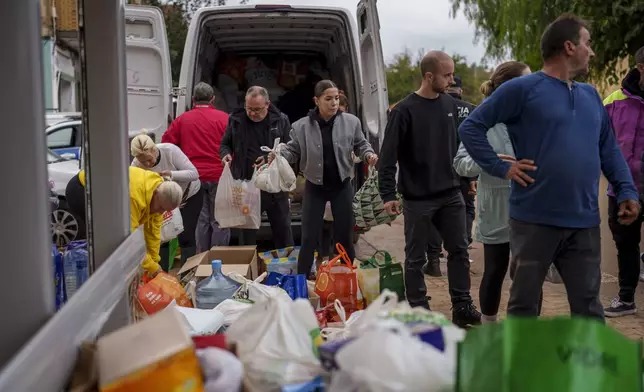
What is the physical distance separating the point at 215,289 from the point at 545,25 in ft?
26.6

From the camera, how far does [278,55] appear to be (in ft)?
32.4

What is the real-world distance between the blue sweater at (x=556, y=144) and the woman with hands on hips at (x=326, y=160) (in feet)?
7.48

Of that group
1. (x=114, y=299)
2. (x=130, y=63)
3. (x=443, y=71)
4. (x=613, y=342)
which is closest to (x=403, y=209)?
(x=443, y=71)

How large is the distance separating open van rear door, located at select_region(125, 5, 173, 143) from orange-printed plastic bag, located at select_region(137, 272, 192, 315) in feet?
13.0

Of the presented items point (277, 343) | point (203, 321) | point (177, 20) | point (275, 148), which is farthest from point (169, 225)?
point (177, 20)

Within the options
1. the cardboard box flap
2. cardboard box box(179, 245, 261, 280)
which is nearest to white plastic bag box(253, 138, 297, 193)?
cardboard box box(179, 245, 261, 280)

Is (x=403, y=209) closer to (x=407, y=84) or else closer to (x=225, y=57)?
(x=225, y=57)

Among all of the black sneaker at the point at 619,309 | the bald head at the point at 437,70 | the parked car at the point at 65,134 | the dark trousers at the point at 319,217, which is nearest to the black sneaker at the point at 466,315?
the black sneaker at the point at 619,309

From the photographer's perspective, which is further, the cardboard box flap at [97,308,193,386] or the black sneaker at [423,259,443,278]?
the black sneaker at [423,259,443,278]

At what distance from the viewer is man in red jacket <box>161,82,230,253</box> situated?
22.1 feet

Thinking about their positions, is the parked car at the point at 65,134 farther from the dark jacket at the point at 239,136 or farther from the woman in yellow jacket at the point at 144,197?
the woman in yellow jacket at the point at 144,197

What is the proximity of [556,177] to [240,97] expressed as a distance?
22.5 ft

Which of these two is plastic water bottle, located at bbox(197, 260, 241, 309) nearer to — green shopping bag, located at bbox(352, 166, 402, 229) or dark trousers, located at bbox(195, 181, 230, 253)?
green shopping bag, located at bbox(352, 166, 402, 229)

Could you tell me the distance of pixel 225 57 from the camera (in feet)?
31.7
